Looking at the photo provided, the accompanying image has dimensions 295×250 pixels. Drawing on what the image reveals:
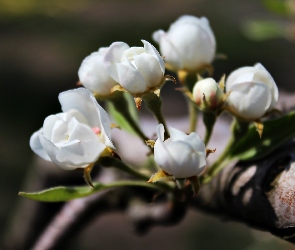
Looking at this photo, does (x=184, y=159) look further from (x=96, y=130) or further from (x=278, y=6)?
(x=278, y=6)

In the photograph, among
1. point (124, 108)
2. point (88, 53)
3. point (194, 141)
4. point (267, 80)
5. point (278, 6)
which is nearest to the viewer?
point (194, 141)

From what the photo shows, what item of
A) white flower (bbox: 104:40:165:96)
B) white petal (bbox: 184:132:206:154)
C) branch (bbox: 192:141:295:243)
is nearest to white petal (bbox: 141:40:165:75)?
white flower (bbox: 104:40:165:96)

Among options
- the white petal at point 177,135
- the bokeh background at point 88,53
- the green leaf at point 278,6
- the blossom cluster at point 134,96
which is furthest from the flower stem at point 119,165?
the bokeh background at point 88,53

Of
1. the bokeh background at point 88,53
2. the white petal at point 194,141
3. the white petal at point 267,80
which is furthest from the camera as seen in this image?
the bokeh background at point 88,53

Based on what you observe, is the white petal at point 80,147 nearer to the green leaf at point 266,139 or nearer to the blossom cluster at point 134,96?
the blossom cluster at point 134,96

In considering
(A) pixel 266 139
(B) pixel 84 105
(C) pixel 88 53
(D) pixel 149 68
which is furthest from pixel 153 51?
(C) pixel 88 53

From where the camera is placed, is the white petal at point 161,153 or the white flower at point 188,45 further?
the white flower at point 188,45

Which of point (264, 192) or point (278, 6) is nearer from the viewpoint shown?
point (264, 192)
